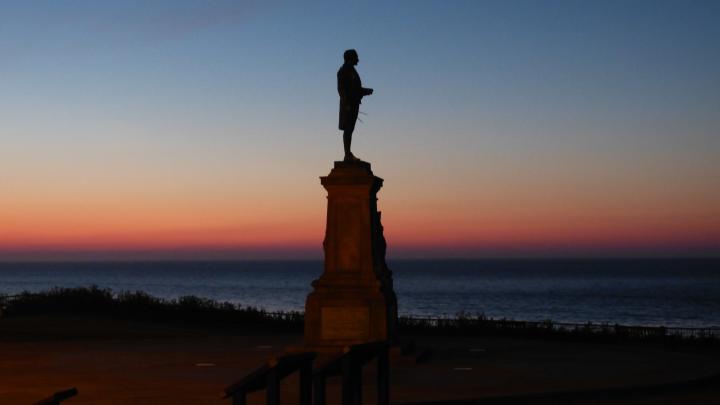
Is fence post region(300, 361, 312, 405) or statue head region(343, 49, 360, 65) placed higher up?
statue head region(343, 49, 360, 65)

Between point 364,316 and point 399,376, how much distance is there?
231 cm

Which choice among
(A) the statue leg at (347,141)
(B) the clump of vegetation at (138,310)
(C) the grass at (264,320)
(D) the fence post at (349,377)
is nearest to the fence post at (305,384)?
(D) the fence post at (349,377)

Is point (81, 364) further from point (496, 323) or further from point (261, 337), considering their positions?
point (496, 323)

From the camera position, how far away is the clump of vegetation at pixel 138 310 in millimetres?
32562

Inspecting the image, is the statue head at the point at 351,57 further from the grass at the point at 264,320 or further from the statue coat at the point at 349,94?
the grass at the point at 264,320

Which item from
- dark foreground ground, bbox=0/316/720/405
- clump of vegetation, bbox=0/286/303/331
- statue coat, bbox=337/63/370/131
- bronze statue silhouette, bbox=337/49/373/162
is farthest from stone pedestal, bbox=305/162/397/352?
clump of vegetation, bbox=0/286/303/331

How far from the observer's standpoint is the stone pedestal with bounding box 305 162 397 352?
19.6 meters

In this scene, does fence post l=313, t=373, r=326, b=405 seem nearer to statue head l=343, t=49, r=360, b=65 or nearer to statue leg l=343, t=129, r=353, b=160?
statue leg l=343, t=129, r=353, b=160

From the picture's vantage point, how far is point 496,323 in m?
31.3

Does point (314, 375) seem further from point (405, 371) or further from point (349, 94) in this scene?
point (349, 94)

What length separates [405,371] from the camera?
719 inches

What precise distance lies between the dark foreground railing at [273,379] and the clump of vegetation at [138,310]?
19.7 metres

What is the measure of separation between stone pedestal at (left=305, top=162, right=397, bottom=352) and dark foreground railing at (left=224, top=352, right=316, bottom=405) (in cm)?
836

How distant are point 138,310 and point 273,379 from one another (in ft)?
80.8
